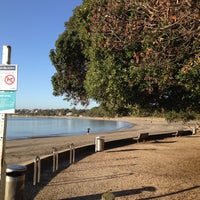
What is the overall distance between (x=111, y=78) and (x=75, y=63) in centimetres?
601

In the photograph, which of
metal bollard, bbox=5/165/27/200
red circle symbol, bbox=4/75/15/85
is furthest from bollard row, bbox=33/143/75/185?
red circle symbol, bbox=4/75/15/85

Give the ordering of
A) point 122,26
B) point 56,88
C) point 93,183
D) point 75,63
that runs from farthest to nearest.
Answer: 1. point 56,88
2. point 75,63
3. point 93,183
4. point 122,26

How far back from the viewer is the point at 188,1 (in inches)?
171

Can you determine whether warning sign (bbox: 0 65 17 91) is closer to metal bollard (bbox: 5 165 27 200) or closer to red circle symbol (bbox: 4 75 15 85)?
red circle symbol (bbox: 4 75 15 85)

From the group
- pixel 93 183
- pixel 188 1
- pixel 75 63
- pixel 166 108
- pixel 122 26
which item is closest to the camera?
pixel 188 1

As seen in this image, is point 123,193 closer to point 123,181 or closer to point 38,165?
point 123,181

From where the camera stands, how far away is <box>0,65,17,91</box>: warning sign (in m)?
4.49

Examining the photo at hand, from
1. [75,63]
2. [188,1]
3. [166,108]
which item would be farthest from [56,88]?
[188,1]

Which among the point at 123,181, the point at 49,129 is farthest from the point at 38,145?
the point at 49,129

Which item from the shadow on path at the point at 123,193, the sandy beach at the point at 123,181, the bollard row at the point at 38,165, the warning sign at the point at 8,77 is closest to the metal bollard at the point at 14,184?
the sandy beach at the point at 123,181

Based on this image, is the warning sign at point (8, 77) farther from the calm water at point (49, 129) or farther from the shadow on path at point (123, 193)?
the calm water at point (49, 129)

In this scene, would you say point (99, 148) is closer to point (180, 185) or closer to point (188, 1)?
point (180, 185)

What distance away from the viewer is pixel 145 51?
628 cm

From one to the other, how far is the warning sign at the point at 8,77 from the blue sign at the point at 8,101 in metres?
0.07
